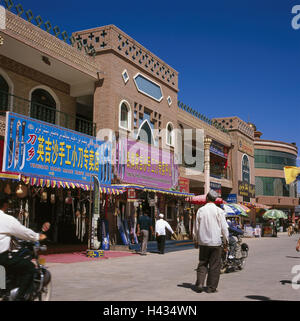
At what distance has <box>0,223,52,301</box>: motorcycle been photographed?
5.11 metres

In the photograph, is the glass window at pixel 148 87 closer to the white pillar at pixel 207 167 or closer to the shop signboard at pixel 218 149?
the white pillar at pixel 207 167

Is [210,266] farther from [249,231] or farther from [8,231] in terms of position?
[249,231]

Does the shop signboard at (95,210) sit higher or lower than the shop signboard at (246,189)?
lower

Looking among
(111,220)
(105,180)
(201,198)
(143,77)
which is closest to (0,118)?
(105,180)

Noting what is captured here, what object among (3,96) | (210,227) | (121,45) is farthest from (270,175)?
(210,227)

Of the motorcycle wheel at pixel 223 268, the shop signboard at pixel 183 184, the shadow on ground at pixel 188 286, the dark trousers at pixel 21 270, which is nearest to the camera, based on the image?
the dark trousers at pixel 21 270

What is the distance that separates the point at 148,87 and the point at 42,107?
6029mm

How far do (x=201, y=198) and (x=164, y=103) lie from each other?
5.53 meters

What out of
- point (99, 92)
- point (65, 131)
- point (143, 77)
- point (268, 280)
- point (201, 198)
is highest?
point (143, 77)

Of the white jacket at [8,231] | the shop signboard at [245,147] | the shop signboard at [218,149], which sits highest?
the shop signboard at [245,147]

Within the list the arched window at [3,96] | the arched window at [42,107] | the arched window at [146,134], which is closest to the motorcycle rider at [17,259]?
the arched window at [3,96]

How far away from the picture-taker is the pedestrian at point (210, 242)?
7.36m
